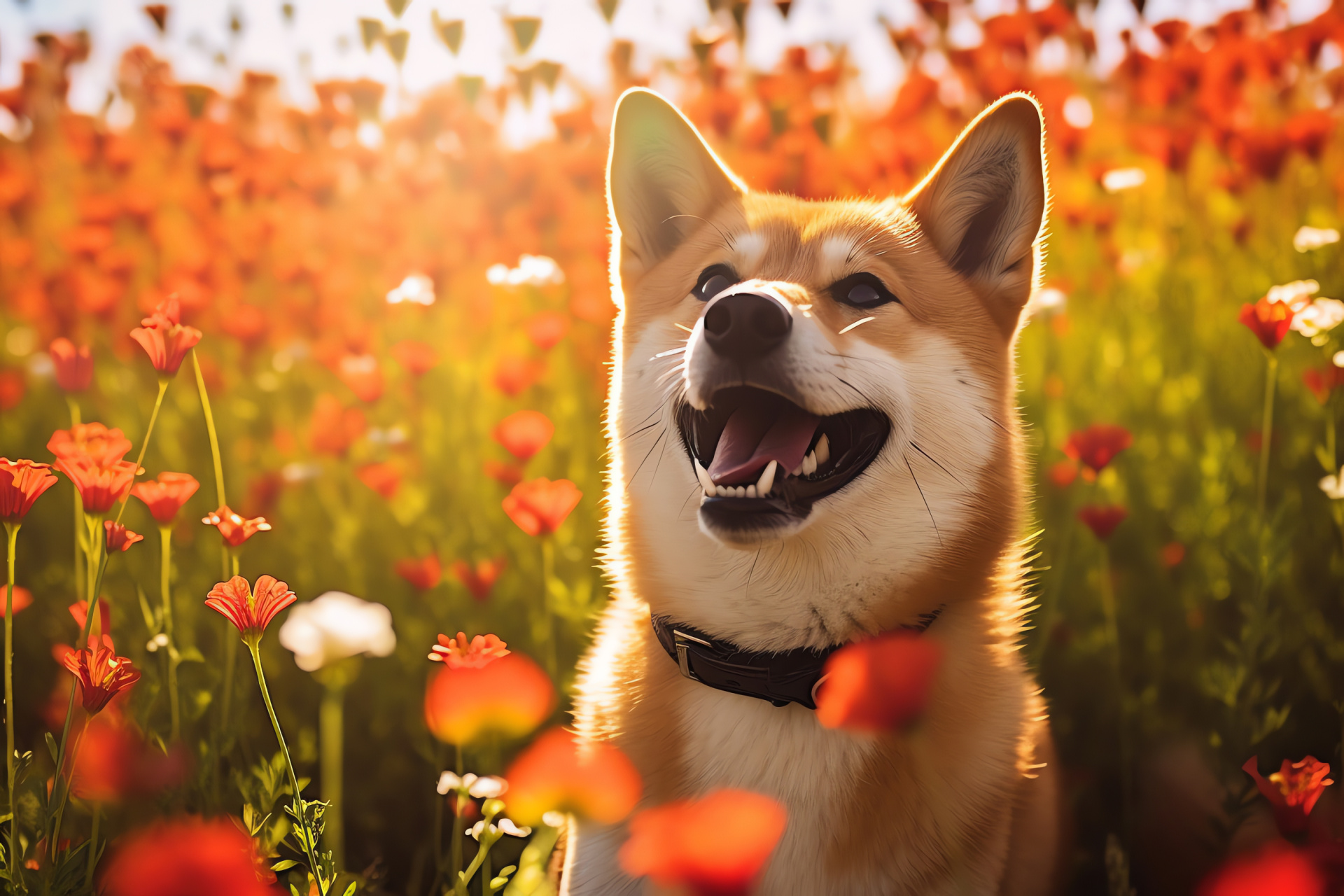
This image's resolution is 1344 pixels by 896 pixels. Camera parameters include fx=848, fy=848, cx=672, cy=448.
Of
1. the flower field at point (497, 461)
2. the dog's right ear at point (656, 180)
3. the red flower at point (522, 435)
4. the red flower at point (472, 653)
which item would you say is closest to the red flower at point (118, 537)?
the flower field at point (497, 461)

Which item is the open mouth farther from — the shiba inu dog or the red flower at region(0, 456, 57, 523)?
the red flower at region(0, 456, 57, 523)

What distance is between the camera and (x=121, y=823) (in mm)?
1953

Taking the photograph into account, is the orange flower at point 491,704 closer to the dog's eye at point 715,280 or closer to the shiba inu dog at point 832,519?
the shiba inu dog at point 832,519

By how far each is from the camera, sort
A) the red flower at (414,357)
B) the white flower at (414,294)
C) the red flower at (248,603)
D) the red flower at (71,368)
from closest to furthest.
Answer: the red flower at (248,603) < the red flower at (71,368) < the white flower at (414,294) < the red flower at (414,357)

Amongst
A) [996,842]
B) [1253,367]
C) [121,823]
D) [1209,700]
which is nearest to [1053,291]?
[1253,367]

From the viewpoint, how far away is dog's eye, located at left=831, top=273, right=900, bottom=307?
2.27 metres

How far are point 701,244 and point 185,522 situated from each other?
272cm

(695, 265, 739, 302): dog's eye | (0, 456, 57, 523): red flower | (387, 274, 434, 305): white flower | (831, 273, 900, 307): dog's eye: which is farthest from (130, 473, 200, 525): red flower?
(831, 273, 900, 307): dog's eye

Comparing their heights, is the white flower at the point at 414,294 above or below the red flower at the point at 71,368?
above

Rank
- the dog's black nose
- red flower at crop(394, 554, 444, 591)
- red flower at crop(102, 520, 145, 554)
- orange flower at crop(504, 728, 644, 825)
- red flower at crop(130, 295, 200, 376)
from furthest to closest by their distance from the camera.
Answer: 1. red flower at crop(394, 554, 444, 591)
2. the dog's black nose
3. red flower at crop(130, 295, 200, 376)
4. red flower at crop(102, 520, 145, 554)
5. orange flower at crop(504, 728, 644, 825)

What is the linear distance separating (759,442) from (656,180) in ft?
3.24

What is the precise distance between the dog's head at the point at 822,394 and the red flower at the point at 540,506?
0.70 feet

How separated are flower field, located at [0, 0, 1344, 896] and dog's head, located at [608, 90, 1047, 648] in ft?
1.27

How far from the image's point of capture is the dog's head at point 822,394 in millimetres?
1965
